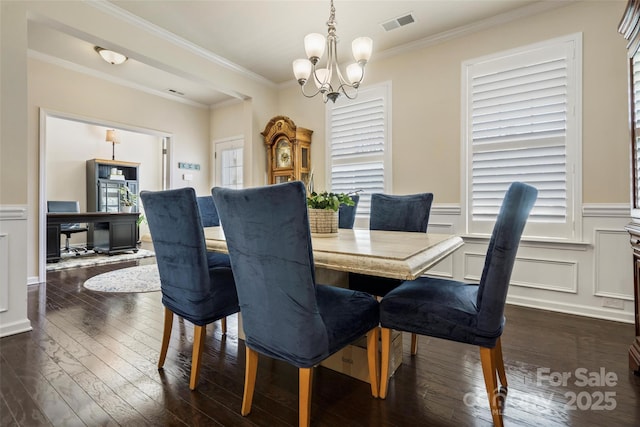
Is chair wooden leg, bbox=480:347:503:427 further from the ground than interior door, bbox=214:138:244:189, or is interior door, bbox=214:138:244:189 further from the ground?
interior door, bbox=214:138:244:189

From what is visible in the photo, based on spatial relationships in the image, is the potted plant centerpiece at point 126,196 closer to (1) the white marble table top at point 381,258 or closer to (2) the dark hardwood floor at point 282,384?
(2) the dark hardwood floor at point 282,384

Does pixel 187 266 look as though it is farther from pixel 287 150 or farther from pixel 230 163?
pixel 230 163

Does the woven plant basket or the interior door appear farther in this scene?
the interior door

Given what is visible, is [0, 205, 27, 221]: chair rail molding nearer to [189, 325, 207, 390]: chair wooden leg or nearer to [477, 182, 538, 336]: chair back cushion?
[189, 325, 207, 390]: chair wooden leg

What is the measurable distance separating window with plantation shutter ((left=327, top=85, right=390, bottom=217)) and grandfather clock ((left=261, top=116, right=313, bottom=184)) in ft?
1.18

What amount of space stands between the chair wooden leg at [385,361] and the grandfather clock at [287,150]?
3.11 metres

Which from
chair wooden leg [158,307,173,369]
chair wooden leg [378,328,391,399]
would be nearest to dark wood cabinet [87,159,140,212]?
chair wooden leg [158,307,173,369]

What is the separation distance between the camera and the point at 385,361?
155 centimetres

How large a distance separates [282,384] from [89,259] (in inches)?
214

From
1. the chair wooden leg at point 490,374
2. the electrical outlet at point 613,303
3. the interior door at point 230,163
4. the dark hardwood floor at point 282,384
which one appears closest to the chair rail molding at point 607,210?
the electrical outlet at point 613,303

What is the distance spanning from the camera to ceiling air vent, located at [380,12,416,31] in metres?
3.23

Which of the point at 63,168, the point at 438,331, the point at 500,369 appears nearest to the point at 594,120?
the point at 500,369

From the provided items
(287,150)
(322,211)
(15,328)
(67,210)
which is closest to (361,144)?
(287,150)

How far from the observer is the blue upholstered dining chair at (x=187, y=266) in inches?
63.4
